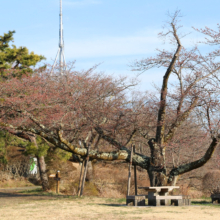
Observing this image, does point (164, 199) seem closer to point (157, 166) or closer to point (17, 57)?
point (157, 166)

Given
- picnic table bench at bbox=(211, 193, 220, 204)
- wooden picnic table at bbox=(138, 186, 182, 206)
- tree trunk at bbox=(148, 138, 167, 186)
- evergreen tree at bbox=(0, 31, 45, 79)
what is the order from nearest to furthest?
wooden picnic table at bbox=(138, 186, 182, 206) < picnic table bench at bbox=(211, 193, 220, 204) < tree trunk at bbox=(148, 138, 167, 186) < evergreen tree at bbox=(0, 31, 45, 79)

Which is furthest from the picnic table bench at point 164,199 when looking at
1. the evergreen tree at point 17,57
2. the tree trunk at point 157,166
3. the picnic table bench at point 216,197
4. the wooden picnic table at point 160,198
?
the evergreen tree at point 17,57

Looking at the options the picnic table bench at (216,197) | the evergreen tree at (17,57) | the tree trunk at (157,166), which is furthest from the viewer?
the evergreen tree at (17,57)

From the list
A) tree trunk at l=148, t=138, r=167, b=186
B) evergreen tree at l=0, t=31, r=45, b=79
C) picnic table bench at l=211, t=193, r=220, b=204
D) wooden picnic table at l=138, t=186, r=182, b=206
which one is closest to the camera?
wooden picnic table at l=138, t=186, r=182, b=206

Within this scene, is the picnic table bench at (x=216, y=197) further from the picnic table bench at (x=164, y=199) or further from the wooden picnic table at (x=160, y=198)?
the wooden picnic table at (x=160, y=198)

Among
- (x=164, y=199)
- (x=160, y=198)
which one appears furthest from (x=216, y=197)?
(x=160, y=198)

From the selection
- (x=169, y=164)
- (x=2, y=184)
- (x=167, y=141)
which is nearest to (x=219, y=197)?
(x=167, y=141)

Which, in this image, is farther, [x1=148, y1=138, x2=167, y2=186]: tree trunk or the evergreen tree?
the evergreen tree

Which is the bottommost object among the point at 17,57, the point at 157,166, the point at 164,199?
the point at 164,199

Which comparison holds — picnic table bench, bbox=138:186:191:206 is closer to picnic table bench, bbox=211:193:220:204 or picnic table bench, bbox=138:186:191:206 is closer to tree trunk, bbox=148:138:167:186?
tree trunk, bbox=148:138:167:186

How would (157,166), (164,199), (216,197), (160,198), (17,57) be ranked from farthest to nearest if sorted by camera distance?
(17,57) < (157,166) < (216,197) < (164,199) < (160,198)

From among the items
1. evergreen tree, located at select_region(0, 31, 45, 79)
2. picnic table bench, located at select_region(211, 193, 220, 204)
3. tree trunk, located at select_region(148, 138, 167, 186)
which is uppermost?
evergreen tree, located at select_region(0, 31, 45, 79)

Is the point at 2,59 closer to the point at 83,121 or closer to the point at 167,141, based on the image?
the point at 83,121

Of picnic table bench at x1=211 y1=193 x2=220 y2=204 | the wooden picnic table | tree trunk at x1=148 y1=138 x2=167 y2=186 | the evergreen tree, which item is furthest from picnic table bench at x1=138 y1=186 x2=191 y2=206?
the evergreen tree
